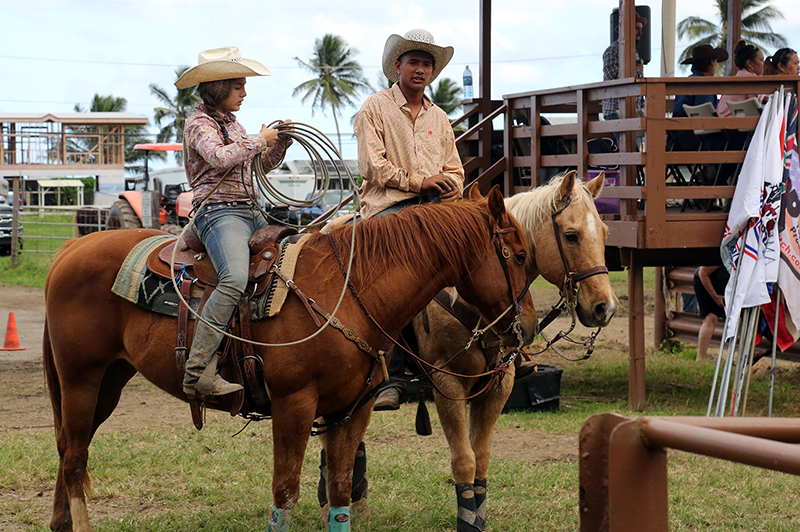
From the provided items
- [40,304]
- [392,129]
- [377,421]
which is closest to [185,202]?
[40,304]

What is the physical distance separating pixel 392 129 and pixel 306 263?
45.5 inches

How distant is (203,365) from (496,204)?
5.22ft

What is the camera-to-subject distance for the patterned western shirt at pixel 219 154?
11.9 ft

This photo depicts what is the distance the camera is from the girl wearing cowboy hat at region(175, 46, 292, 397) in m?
3.55

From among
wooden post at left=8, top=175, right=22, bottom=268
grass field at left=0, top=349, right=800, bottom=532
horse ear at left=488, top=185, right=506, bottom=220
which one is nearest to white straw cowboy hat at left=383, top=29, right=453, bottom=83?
horse ear at left=488, top=185, right=506, bottom=220

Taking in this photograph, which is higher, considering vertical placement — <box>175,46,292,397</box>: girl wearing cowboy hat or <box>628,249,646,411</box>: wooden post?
<box>175,46,292,397</box>: girl wearing cowboy hat

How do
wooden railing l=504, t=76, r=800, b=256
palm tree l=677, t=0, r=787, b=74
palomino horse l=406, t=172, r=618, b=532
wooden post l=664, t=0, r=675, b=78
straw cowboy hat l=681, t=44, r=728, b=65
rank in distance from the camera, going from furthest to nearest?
palm tree l=677, t=0, r=787, b=74
wooden post l=664, t=0, r=675, b=78
straw cowboy hat l=681, t=44, r=728, b=65
wooden railing l=504, t=76, r=800, b=256
palomino horse l=406, t=172, r=618, b=532

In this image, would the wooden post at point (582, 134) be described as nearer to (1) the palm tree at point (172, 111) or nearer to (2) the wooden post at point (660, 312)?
(2) the wooden post at point (660, 312)

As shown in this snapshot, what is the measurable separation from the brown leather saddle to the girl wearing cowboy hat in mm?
61

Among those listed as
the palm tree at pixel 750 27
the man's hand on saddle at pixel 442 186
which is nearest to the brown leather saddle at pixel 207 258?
the man's hand on saddle at pixel 442 186

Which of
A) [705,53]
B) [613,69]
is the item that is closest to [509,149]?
[613,69]

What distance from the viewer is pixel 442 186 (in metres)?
4.36

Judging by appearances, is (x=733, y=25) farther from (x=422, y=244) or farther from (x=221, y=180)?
(x=221, y=180)

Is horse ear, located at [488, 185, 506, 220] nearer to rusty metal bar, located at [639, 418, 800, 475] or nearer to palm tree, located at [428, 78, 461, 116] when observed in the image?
rusty metal bar, located at [639, 418, 800, 475]
